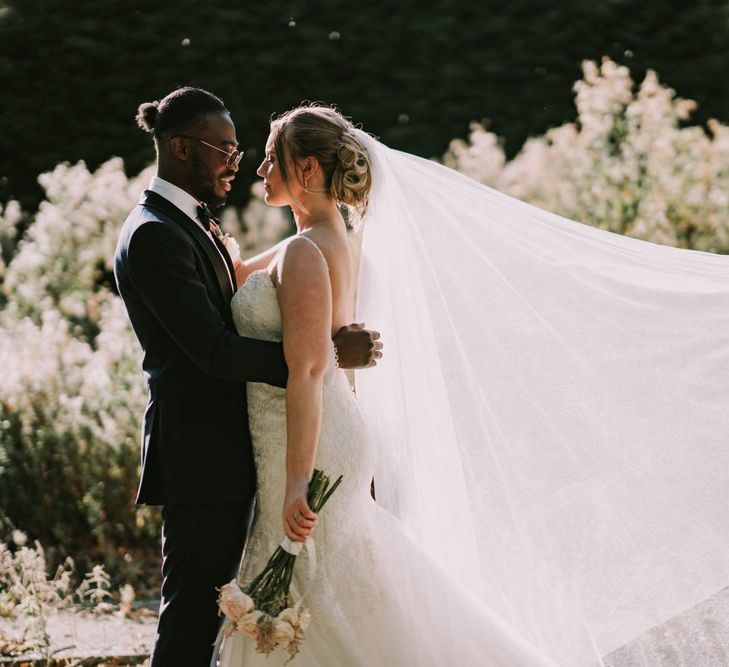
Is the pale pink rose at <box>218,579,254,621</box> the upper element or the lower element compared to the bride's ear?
lower

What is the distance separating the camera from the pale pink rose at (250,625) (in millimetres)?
2447

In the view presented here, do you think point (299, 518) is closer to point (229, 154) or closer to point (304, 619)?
point (304, 619)

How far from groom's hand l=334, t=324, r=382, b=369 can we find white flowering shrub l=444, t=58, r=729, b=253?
148 inches

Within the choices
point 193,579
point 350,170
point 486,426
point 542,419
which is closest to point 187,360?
point 193,579

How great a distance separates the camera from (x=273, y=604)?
2.54 m

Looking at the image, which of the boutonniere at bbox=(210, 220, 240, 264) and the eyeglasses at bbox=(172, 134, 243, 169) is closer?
the eyeglasses at bbox=(172, 134, 243, 169)

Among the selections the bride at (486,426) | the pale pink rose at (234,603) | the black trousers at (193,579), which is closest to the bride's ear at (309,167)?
the bride at (486,426)

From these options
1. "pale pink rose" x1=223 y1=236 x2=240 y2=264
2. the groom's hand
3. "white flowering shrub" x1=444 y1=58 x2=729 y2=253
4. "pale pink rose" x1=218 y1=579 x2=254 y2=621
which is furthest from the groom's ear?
"white flowering shrub" x1=444 y1=58 x2=729 y2=253

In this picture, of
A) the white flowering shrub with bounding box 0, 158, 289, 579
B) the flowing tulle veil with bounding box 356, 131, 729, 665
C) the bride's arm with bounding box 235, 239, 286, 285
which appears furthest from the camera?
the white flowering shrub with bounding box 0, 158, 289, 579

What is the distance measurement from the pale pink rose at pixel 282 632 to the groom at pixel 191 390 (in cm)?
31

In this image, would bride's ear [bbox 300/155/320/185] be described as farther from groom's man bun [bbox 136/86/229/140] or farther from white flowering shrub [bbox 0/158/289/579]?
white flowering shrub [bbox 0/158/289/579]

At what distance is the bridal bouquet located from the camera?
2.46 metres

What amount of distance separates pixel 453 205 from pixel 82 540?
9.72ft

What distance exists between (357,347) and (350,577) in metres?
0.62
